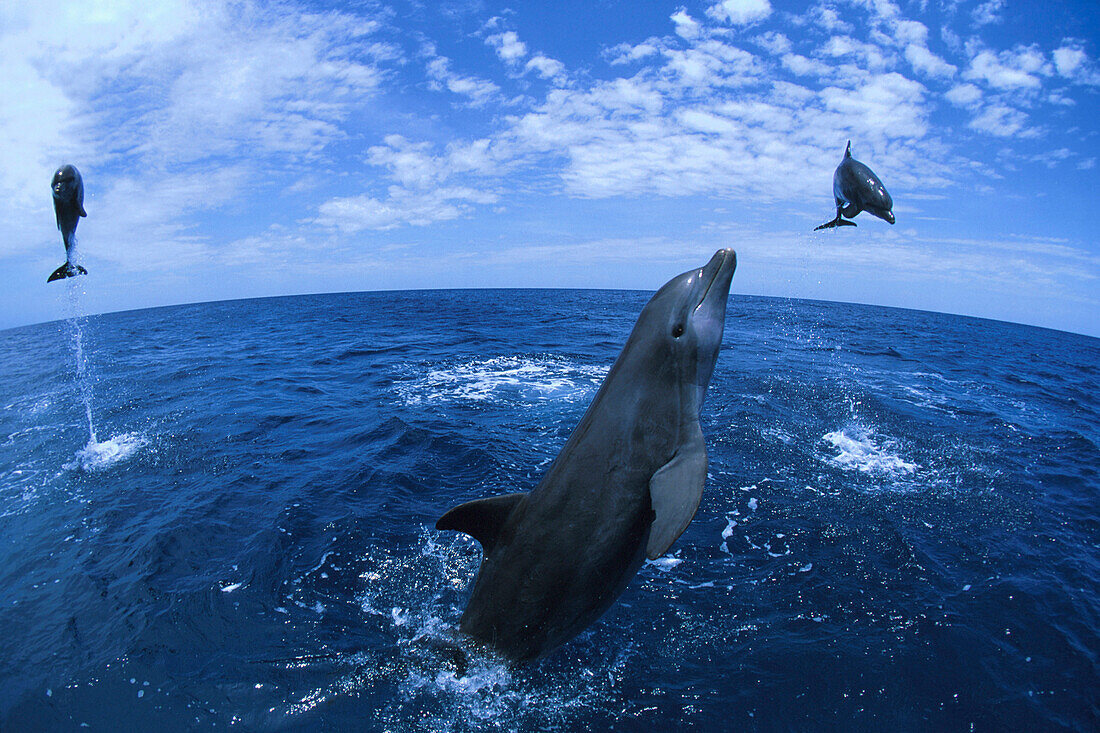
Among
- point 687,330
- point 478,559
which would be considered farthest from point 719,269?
point 478,559

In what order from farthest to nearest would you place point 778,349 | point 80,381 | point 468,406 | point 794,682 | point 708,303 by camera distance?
1. point 778,349
2. point 80,381
3. point 468,406
4. point 794,682
5. point 708,303

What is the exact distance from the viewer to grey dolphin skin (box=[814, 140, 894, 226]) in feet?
28.6

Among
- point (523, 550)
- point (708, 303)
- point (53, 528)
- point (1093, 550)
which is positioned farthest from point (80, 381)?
point (1093, 550)

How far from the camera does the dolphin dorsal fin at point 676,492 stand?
13.4ft

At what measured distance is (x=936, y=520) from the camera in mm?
9094

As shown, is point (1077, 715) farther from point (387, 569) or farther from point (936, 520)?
point (387, 569)

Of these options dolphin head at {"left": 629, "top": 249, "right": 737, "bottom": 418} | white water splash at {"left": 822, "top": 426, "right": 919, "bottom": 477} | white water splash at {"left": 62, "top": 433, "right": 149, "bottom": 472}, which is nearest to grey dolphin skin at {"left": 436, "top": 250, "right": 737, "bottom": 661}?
dolphin head at {"left": 629, "top": 249, "right": 737, "bottom": 418}

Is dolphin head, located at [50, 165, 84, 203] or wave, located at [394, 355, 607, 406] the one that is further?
wave, located at [394, 355, 607, 406]

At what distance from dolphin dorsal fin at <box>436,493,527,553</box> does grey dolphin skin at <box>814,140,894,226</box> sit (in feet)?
25.8

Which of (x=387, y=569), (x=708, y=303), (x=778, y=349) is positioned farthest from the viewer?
(x=778, y=349)

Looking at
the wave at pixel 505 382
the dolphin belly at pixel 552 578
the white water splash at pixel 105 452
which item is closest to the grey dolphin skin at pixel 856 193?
the dolphin belly at pixel 552 578

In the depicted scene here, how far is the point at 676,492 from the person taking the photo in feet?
14.4

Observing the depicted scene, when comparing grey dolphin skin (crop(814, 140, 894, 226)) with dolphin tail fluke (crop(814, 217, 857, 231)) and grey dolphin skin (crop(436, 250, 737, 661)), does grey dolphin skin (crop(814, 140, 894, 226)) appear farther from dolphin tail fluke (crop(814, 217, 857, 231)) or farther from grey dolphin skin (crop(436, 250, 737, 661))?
grey dolphin skin (crop(436, 250, 737, 661))

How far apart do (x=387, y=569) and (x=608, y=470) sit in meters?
4.33
